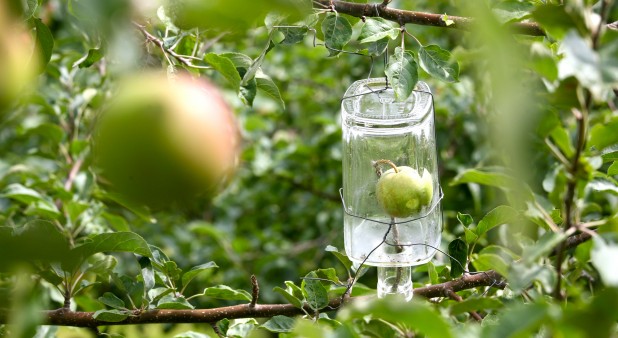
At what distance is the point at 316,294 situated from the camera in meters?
1.15

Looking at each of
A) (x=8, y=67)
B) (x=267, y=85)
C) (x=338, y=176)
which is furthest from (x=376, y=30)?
(x=338, y=176)

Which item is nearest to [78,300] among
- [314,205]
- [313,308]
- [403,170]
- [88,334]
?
[313,308]

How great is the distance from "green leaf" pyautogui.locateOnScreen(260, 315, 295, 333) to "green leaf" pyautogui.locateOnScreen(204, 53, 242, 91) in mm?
335

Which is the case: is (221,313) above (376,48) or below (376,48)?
below

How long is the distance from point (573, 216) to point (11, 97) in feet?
1.81

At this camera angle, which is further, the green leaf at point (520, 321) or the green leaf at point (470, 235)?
the green leaf at point (470, 235)

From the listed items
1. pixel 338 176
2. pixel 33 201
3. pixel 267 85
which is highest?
pixel 267 85

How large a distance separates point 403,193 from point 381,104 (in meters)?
0.25

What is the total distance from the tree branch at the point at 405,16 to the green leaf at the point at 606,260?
574 mm

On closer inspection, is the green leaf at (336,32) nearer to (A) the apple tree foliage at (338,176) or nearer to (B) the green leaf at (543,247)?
(A) the apple tree foliage at (338,176)

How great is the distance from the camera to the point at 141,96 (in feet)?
2.13

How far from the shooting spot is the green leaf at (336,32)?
46.8 inches

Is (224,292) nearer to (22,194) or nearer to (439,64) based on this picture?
(439,64)

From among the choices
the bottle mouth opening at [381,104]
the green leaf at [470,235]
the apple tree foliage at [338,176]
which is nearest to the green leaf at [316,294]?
the apple tree foliage at [338,176]
